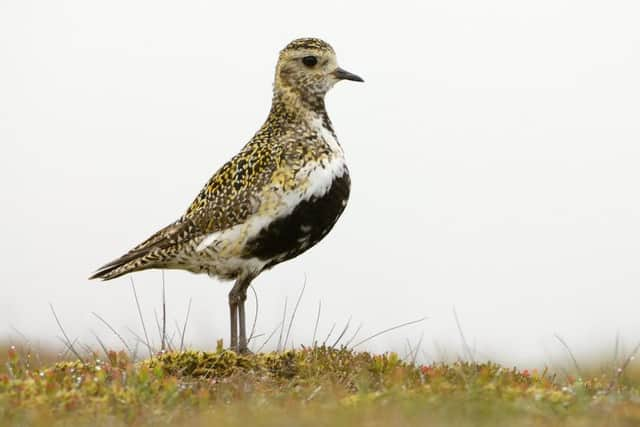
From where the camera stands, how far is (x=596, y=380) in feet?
29.7

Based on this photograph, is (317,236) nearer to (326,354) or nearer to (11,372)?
(326,354)

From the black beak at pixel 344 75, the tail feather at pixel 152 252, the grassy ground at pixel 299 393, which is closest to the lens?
the grassy ground at pixel 299 393

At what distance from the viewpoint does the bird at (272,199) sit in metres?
9.25

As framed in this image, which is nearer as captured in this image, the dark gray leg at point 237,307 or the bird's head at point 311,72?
the dark gray leg at point 237,307

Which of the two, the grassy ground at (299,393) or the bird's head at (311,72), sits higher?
the bird's head at (311,72)

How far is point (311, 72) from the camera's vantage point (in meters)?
10.1

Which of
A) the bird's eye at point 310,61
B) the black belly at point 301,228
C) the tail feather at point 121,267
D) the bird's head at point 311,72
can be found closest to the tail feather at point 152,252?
the tail feather at point 121,267

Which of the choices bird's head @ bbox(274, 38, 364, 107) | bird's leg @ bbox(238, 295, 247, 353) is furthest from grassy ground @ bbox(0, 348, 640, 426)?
bird's head @ bbox(274, 38, 364, 107)

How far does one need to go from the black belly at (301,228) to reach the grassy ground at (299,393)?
3.26 ft

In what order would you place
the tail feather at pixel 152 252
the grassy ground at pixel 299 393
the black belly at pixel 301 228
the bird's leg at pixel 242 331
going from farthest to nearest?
the tail feather at pixel 152 252 < the bird's leg at pixel 242 331 < the black belly at pixel 301 228 < the grassy ground at pixel 299 393

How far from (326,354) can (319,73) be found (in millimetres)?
2905

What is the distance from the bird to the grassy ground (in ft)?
3.34

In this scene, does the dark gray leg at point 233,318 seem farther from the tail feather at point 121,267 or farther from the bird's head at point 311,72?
the bird's head at point 311,72

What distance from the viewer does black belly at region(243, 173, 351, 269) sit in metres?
9.20
